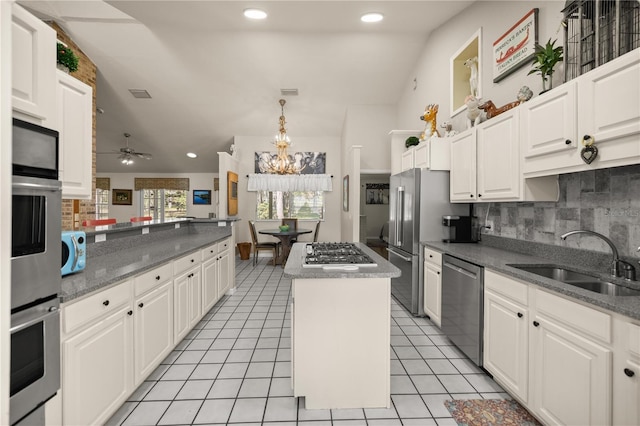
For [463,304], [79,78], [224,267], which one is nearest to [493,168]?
[463,304]

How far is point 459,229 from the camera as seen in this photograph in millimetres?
3289

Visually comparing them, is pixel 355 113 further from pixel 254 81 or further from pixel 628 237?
pixel 628 237

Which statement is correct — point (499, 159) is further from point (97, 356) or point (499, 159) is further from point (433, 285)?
point (97, 356)

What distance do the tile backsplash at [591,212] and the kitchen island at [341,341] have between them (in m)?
1.37

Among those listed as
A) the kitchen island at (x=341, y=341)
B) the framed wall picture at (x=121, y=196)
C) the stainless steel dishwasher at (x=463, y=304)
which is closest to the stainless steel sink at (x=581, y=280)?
the stainless steel dishwasher at (x=463, y=304)

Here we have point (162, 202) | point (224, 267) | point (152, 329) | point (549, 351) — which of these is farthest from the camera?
point (162, 202)

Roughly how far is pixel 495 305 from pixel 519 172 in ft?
3.28

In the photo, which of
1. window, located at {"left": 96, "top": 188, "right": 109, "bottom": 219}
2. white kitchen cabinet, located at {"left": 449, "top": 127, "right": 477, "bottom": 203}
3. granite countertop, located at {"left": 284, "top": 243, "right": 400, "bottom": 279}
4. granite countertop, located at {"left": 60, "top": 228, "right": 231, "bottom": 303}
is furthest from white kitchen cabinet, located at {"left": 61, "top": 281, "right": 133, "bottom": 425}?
window, located at {"left": 96, "top": 188, "right": 109, "bottom": 219}

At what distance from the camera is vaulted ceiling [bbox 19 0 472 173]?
407 centimetres

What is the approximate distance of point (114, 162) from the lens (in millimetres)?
8906

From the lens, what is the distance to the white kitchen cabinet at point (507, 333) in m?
1.82

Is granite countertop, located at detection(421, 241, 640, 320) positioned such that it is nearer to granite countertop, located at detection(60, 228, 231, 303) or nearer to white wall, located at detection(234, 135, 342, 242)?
granite countertop, located at detection(60, 228, 231, 303)

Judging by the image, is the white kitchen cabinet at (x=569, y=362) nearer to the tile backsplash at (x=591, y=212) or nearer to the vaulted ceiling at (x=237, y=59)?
the tile backsplash at (x=591, y=212)

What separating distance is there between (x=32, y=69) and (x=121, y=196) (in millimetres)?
9874
